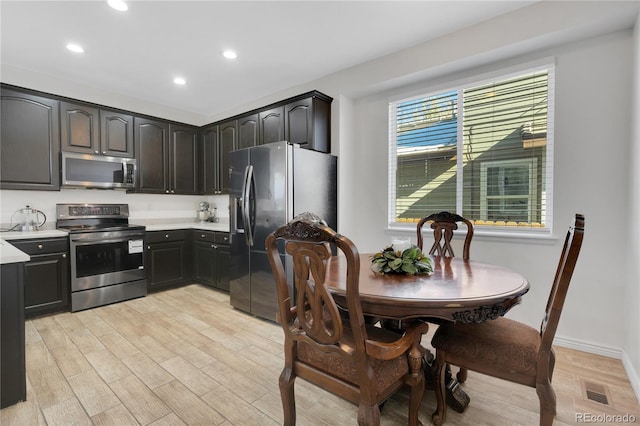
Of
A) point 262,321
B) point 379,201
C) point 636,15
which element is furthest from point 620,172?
point 262,321

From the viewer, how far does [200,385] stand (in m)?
2.04

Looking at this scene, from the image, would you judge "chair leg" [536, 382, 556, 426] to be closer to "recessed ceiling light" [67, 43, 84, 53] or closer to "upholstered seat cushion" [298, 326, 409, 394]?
"upholstered seat cushion" [298, 326, 409, 394]

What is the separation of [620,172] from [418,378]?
2.27 meters

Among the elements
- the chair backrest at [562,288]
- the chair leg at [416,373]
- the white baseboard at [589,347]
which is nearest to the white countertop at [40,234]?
the chair leg at [416,373]

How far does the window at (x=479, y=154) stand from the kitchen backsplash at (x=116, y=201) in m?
3.08

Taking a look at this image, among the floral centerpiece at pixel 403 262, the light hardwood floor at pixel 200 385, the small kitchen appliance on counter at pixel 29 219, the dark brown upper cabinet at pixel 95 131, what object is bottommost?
the light hardwood floor at pixel 200 385

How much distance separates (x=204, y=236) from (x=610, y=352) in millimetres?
4395

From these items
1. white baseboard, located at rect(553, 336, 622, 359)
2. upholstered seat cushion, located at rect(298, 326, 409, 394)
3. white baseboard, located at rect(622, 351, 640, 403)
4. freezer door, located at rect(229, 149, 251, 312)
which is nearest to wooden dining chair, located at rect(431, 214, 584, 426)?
upholstered seat cushion, located at rect(298, 326, 409, 394)

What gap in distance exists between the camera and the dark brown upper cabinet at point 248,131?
4051 mm

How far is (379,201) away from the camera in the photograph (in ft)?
11.6

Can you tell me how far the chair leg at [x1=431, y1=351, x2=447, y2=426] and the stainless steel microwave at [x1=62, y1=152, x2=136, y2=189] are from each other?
416cm

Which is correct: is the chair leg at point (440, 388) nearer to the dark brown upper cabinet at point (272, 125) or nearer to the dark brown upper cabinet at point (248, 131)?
the dark brown upper cabinet at point (272, 125)

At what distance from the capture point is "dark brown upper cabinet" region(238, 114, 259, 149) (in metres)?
4.05

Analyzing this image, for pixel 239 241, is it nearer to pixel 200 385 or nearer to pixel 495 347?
pixel 200 385
